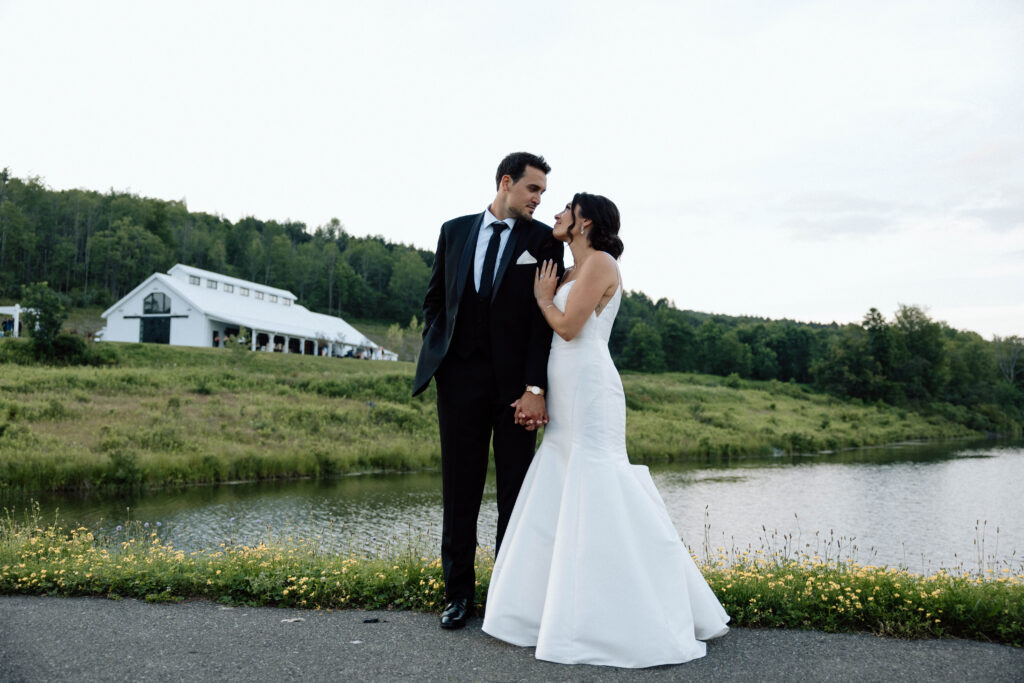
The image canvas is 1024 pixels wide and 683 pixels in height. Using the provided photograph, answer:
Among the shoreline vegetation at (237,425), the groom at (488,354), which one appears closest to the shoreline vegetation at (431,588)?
the groom at (488,354)

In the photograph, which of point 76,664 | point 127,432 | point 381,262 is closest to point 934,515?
point 76,664

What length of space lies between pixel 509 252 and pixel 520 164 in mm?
519

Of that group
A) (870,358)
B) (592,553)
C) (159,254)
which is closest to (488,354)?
(592,553)

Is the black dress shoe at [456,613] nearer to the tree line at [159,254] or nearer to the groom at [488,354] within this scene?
the groom at [488,354]

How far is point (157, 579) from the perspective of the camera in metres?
4.91

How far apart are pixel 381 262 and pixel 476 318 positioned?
375ft

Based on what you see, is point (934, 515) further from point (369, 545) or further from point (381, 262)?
point (381, 262)

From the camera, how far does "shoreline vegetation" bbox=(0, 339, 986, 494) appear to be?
19875 millimetres

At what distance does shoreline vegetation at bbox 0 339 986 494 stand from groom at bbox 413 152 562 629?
58.9 ft

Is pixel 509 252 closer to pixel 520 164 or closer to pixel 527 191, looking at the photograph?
pixel 527 191

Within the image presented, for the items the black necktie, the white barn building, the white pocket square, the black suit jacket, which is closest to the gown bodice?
the black suit jacket

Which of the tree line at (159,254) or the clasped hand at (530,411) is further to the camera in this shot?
the tree line at (159,254)

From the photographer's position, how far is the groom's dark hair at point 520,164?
4.23 m

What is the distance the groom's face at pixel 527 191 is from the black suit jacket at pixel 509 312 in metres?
0.11
